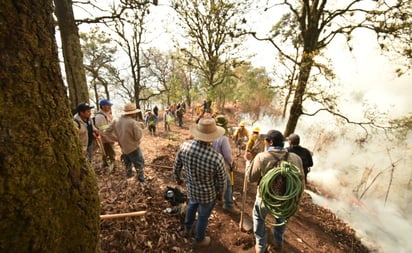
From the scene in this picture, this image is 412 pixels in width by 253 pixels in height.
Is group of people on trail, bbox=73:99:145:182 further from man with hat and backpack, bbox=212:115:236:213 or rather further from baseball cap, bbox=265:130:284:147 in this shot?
baseball cap, bbox=265:130:284:147

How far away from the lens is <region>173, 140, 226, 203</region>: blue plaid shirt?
2.63 m

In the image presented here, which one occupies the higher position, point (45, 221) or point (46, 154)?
point (46, 154)

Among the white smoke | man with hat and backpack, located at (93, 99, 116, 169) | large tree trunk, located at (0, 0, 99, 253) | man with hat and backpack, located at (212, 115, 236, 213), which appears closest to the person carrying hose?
man with hat and backpack, located at (212, 115, 236, 213)

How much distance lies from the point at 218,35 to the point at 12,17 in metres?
11.7

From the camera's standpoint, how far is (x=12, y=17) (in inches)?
38.5

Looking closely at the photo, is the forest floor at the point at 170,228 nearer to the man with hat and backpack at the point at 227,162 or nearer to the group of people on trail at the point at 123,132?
the man with hat and backpack at the point at 227,162

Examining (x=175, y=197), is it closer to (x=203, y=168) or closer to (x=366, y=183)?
(x=203, y=168)

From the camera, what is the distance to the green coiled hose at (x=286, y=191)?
8.59 ft

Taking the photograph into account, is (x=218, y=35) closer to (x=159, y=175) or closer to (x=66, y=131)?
(x=159, y=175)

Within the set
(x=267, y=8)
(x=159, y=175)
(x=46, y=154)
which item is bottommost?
(x=159, y=175)

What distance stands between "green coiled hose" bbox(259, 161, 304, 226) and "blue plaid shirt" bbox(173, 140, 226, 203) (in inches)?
25.4

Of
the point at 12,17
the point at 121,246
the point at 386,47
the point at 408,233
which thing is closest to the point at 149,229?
the point at 121,246

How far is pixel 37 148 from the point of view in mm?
1094

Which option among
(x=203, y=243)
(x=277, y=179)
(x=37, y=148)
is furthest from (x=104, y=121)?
(x=277, y=179)
